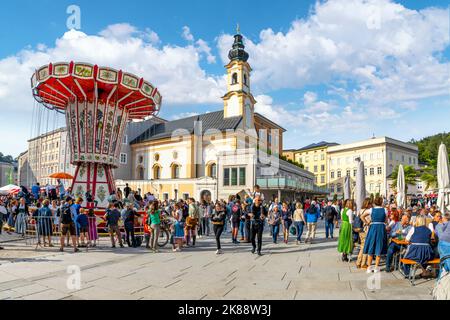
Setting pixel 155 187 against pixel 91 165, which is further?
pixel 155 187

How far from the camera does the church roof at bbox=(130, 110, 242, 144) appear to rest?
50375 millimetres

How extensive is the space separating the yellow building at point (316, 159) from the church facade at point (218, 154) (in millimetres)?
20023

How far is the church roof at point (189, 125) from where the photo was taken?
165 ft

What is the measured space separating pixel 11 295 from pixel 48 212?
6.38m

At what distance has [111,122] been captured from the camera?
64.2 feet

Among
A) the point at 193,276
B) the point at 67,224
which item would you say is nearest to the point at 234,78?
the point at 67,224

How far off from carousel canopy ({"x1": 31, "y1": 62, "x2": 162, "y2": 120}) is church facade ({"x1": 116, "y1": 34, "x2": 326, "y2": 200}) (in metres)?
20.5

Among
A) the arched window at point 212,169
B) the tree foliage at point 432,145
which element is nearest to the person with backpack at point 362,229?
the arched window at point 212,169

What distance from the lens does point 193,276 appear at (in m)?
7.54

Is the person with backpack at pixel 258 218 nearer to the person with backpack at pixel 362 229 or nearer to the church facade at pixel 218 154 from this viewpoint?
the person with backpack at pixel 362 229

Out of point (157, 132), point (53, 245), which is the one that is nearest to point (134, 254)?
point (53, 245)

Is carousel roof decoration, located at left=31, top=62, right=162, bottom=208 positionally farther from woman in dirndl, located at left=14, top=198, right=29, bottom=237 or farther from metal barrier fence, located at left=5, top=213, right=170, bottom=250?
metal barrier fence, located at left=5, top=213, right=170, bottom=250

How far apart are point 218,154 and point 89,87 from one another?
24201mm
